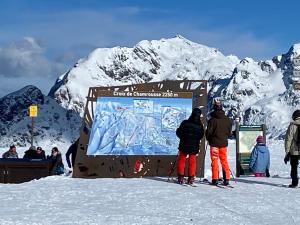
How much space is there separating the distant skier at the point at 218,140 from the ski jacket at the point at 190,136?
0.25 m

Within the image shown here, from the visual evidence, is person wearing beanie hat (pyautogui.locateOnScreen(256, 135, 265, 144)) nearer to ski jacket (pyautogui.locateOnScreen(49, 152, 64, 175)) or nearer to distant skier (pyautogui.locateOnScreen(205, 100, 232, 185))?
distant skier (pyautogui.locateOnScreen(205, 100, 232, 185))

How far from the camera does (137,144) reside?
16938 mm

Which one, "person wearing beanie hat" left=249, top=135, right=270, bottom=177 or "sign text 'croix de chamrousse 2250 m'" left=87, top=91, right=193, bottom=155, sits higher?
"sign text 'croix de chamrousse 2250 m'" left=87, top=91, right=193, bottom=155

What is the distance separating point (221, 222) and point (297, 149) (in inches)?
190

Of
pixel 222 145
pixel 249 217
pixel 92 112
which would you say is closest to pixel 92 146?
pixel 92 112

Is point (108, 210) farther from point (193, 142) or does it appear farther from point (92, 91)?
point (92, 91)

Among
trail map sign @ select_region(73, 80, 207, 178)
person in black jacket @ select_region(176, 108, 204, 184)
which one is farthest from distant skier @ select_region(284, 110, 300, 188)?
trail map sign @ select_region(73, 80, 207, 178)

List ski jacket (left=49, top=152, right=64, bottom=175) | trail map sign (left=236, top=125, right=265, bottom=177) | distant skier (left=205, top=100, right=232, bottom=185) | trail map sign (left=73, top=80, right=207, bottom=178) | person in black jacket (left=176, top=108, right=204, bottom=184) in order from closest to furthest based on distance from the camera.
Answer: distant skier (left=205, top=100, right=232, bottom=185)
person in black jacket (left=176, top=108, right=204, bottom=184)
trail map sign (left=73, top=80, right=207, bottom=178)
trail map sign (left=236, top=125, right=265, bottom=177)
ski jacket (left=49, top=152, right=64, bottom=175)

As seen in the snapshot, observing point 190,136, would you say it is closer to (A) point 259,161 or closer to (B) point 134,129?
(B) point 134,129

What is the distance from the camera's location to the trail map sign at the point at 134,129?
16766 mm

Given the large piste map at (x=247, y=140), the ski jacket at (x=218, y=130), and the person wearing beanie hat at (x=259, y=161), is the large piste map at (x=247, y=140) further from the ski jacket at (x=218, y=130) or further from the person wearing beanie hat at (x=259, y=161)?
the ski jacket at (x=218, y=130)

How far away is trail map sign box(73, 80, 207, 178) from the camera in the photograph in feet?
55.0

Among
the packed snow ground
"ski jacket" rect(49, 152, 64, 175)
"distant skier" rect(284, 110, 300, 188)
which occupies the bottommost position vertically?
the packed snow ground

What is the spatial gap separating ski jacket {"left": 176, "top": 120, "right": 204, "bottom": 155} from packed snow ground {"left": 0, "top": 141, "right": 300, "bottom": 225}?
0.85 m
